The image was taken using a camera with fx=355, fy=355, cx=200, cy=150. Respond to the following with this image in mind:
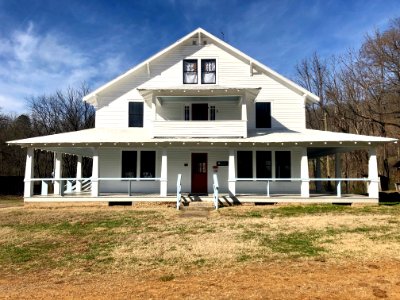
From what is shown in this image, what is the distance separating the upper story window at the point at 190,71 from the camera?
2174cm

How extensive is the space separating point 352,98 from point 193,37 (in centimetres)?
2403

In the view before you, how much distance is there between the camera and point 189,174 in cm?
2075

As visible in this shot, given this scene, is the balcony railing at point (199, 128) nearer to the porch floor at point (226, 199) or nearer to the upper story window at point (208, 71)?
the porch floor at point (226, 199)

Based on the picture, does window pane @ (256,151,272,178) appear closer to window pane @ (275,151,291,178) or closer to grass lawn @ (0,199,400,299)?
window pane @ (275,151,291,178)

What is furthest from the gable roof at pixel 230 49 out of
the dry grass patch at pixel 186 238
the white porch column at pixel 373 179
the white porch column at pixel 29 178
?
the dry grass patch at pixel 186 238

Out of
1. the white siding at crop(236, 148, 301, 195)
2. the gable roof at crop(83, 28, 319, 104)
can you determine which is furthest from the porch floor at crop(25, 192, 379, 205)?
the gable roof at crop(83, 28, 319, 104)

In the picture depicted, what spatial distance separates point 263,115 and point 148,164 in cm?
753

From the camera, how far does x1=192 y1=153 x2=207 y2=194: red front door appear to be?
2070 cm

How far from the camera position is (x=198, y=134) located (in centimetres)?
1903

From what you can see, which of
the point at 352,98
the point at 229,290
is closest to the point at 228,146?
the point at 229,290

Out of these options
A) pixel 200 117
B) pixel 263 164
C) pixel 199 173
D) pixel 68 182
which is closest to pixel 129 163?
pixel 68 182

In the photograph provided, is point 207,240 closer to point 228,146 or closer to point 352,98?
point 228,146

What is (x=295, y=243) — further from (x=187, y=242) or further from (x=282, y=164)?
(x=282, y=164)

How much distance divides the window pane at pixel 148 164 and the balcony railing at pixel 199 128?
2.28m
